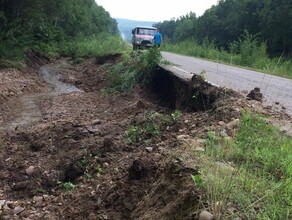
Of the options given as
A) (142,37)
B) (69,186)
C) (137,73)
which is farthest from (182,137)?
(142,37)

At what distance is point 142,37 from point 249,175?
1883 cm

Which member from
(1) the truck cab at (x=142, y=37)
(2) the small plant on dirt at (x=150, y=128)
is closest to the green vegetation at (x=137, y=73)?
(2) the small plant on dirt at (x=150, y=128)

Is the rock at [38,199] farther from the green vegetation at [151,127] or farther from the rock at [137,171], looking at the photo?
the green vegetation at [151,127]

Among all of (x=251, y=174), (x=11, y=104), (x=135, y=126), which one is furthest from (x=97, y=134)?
(x=11, y=104)

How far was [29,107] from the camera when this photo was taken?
10336 millimetres

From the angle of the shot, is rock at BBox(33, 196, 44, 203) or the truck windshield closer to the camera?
rock at BBox(33, 196, 44, 203)

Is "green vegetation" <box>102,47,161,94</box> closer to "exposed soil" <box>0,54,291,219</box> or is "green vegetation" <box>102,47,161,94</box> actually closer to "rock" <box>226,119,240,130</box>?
"exposed soil" <box>0,54,291,219</box>

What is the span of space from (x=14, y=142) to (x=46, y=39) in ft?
67.8

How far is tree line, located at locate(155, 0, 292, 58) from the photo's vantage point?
3238 cm

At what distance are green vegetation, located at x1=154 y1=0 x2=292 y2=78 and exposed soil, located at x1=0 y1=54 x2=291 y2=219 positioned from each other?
6589mm

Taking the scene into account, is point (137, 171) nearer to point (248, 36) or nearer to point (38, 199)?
point (38, 199)

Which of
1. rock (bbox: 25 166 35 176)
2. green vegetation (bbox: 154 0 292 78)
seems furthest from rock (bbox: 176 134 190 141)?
green vegetation (bbox: 154 0 292 78)

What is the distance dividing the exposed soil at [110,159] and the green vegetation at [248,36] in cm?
659

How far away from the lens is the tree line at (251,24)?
106 ft
